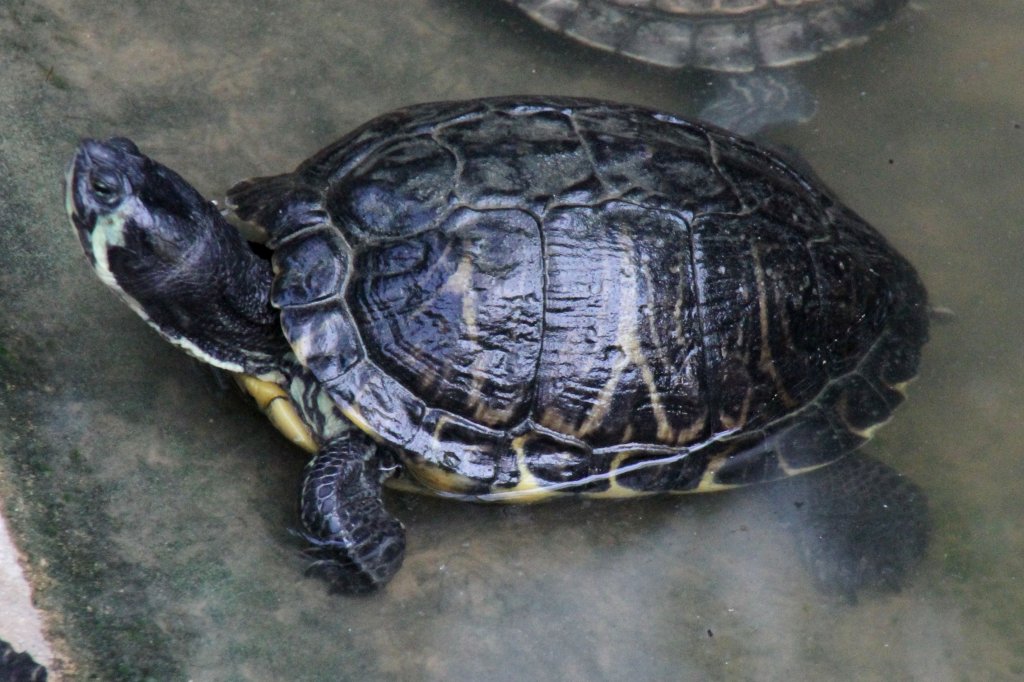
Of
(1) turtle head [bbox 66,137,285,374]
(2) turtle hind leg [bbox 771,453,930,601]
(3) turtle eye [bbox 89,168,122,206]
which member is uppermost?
(3) turtle eye [bbox 89,168,122,206]

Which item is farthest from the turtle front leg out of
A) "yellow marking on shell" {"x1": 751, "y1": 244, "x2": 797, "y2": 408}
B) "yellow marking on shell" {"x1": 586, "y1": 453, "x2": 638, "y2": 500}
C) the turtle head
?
"yellow marking on shell" {"x1": 751, "y1": 244, "x2": 797, "y2": 408}

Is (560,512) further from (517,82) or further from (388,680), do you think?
(517,82)

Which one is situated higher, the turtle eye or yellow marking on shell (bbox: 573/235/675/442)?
the turtle eye

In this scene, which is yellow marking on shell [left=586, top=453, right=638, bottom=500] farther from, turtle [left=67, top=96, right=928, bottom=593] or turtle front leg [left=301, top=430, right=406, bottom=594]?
turtle front leg [left=301, top=430, right=406, bottom=594]

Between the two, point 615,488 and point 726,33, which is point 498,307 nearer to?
point 615,488

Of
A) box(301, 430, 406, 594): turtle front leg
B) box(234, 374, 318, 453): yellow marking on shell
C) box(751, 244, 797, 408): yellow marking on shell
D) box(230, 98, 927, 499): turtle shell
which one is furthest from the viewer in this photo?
box(751, 244, 797, 408): yellow marking on shell

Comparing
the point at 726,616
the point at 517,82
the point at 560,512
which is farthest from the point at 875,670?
the point at 517,82

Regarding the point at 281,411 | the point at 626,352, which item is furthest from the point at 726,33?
the point at 281,411

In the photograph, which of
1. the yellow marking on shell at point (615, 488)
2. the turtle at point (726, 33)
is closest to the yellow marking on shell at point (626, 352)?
the yellow marking on shell at point (615, 488)
